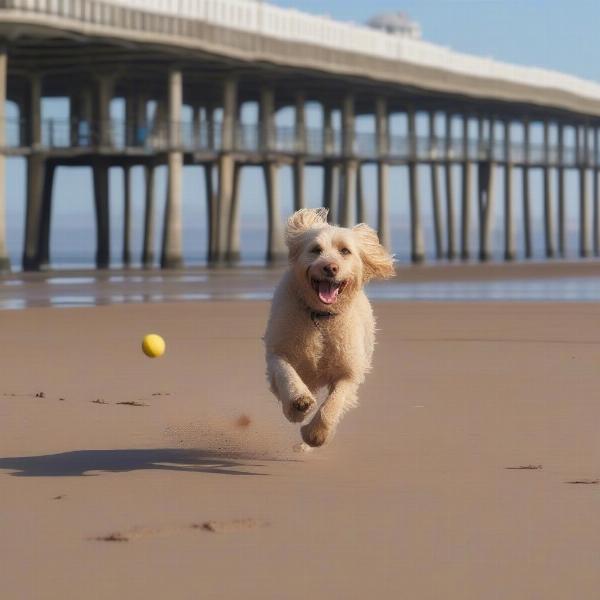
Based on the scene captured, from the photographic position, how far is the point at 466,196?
7131 centimetres

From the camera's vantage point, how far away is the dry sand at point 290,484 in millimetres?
5676

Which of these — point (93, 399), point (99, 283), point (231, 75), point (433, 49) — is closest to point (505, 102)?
point (433, 49)

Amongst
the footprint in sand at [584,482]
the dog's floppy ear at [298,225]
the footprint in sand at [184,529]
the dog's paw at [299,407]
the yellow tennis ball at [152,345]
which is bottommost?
the footprint in sand at [184,529]

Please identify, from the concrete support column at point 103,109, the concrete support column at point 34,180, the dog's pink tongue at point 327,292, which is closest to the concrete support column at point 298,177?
the concrete support column at point 103,109

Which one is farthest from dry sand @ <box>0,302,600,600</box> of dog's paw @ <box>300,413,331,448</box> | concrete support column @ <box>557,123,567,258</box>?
concrete support column @ <box>557,123,567,258</box>

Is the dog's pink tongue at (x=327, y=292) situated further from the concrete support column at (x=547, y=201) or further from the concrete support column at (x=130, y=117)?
the concrete support column at (x=547, y=201)

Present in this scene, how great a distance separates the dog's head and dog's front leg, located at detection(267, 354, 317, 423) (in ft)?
1.19

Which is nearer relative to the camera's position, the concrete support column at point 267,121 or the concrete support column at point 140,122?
the concrete support column at point 140,122

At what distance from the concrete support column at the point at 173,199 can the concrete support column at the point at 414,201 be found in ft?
49.7

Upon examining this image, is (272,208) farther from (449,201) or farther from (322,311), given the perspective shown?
(322,311)

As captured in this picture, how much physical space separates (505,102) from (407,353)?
56491mm

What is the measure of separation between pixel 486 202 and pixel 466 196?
58.7 inches

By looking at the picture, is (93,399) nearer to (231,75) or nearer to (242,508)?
(242,508)

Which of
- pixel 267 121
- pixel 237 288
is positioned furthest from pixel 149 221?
pixel 237 288
